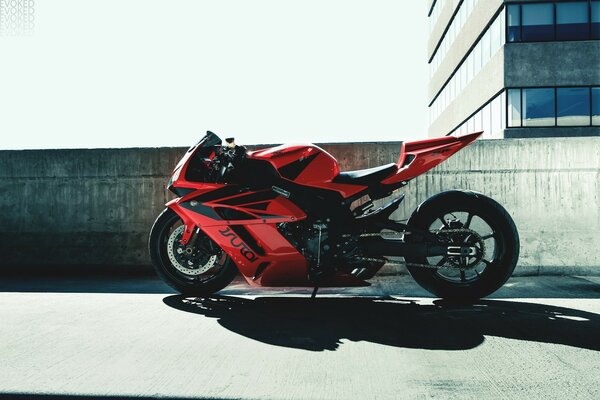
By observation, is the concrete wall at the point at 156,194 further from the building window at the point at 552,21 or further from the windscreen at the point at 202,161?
the building window at the point at 552,21

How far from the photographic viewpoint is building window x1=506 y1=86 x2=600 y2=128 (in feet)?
82.0

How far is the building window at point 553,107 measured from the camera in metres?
25.0

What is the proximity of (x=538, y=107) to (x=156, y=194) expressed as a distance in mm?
23617

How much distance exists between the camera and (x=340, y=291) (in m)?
4.78

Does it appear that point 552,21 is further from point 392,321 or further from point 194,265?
point 392,321

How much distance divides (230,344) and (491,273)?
2.10 m

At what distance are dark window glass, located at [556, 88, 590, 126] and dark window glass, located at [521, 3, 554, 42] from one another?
2671 mm

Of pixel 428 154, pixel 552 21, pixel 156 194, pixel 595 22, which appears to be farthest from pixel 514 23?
pixel 428 154

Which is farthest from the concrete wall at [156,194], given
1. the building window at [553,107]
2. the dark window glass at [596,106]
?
the dark window glass at [596,106]

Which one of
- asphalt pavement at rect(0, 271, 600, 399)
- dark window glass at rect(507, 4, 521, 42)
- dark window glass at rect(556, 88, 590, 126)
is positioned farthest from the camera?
dark window glass at rect(507, 4, 521, 42)

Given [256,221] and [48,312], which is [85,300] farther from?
[256,221]

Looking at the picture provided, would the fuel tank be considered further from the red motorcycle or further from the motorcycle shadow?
the motorcycle shadow

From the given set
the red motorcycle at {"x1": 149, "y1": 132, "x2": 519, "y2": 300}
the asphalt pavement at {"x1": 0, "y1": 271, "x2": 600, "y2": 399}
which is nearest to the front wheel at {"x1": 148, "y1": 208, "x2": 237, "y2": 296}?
the asphalt pavement at {"x1": 0, "y1": 271, "x2": 600, "y2": 399}

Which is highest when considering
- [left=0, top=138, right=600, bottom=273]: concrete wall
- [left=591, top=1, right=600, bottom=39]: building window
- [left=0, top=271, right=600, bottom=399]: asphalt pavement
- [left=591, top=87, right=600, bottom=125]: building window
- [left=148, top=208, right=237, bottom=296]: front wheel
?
[left=591, top=1, right=600, bottom=39]: building window
